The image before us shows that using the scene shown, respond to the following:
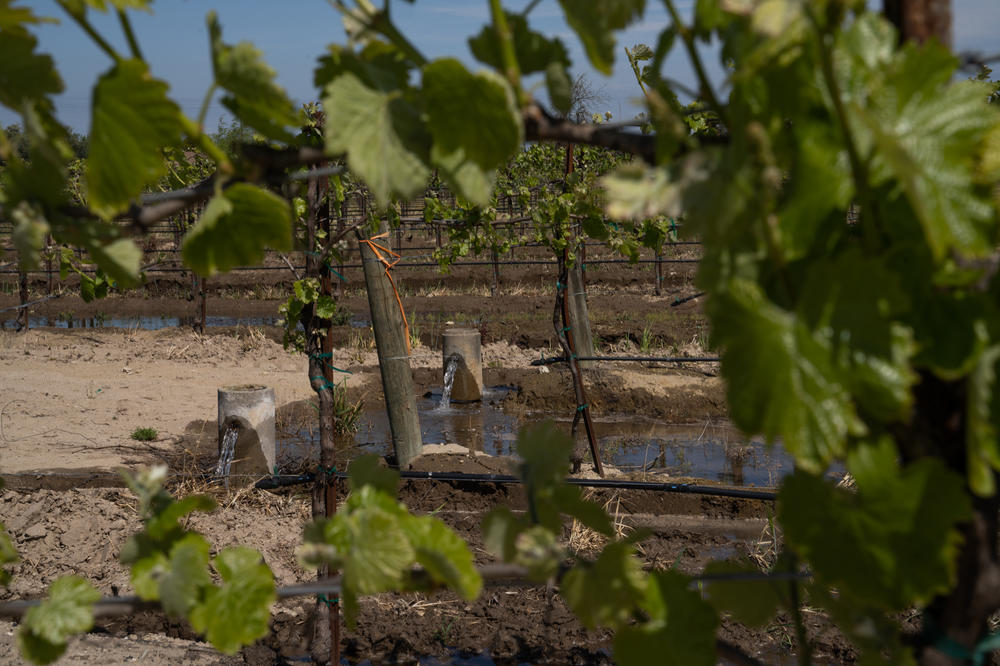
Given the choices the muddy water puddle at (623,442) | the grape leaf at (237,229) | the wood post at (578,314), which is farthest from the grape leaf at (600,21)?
the wood post at (578,314)

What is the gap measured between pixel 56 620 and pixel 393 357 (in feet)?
15.4

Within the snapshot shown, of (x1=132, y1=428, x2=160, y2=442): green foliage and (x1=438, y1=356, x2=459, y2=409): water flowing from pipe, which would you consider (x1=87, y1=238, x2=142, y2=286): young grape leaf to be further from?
(x1=438, y1=356, x2=459, y2=409): water flowing from pipe

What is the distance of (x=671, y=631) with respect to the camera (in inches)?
26.2

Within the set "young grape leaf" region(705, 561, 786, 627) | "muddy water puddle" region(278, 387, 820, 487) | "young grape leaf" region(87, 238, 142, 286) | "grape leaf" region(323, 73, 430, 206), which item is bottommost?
"muddy water puddle" region(278, 387, 820, 487)

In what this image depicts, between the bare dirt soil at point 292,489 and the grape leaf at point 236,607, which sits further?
the bare dirt soil at point 292,489

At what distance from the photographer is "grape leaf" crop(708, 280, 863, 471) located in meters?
0.51

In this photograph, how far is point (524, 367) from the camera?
9.45 m

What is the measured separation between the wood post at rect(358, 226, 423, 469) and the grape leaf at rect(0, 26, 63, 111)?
4.42m

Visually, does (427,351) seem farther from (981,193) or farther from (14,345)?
(981,193)

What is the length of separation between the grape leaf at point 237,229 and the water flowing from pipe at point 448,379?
7570 mm

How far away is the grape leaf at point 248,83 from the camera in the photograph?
682 millimetres

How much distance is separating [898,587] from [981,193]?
11.2 inches

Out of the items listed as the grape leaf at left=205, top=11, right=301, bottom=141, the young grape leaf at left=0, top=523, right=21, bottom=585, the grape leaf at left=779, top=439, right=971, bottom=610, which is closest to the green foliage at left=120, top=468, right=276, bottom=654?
the young grape leaf at left=0, top=523, right=21, bottom=585

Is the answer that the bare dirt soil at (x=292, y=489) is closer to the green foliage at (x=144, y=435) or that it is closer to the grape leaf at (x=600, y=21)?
the green foliage at (x=144, y=435)
